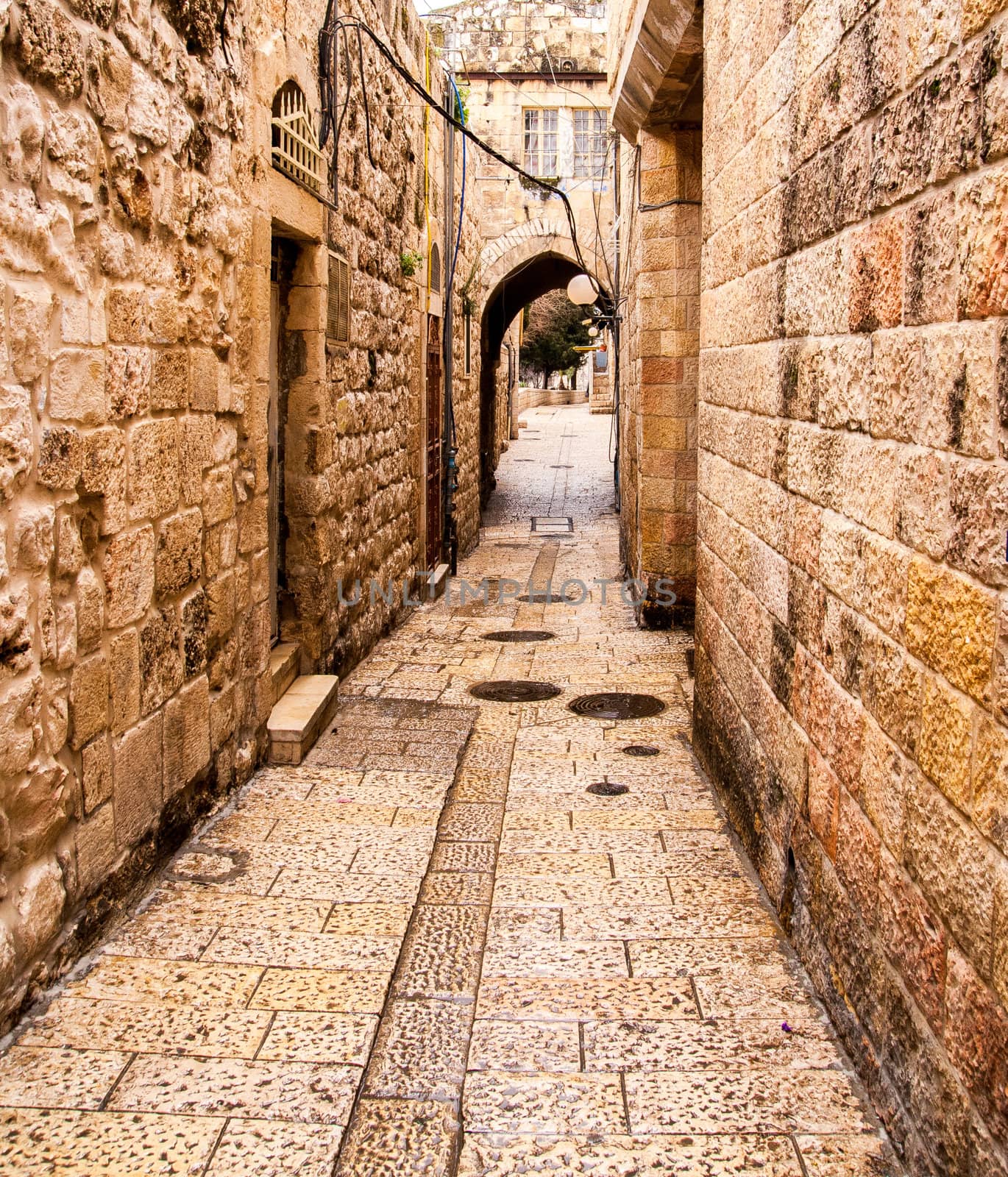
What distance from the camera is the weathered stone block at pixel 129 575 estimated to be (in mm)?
3311

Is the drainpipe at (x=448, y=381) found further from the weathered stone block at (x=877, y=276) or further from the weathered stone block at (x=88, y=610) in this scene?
the weathered stone block at (x=877, y=276)

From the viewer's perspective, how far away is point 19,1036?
2777 millimetres

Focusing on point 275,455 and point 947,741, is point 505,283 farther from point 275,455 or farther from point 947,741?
point 947,741

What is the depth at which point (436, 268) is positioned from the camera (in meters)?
9.95

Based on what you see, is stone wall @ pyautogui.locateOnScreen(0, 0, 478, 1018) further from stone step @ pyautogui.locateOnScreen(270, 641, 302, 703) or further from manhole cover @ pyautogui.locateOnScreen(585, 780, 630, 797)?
manhole cover @ pyautogui.locateOnScreen(585, 780, 630, 797)

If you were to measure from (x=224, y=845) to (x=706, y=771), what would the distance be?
2.04m

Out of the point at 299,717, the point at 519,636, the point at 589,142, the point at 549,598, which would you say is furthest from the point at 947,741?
Answer: the point at 589,142

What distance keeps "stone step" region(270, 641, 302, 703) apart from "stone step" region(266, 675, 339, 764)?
37mm

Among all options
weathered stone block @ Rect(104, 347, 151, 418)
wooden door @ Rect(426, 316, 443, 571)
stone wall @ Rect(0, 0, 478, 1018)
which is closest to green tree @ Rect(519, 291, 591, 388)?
wooden door @ Rect(426, 316, 443, 571)

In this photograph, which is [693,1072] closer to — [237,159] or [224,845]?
[224,845]

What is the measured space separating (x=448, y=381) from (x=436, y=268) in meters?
0.99

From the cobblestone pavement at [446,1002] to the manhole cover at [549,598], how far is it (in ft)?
13.8

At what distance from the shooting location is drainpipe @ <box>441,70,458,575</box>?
10383mm

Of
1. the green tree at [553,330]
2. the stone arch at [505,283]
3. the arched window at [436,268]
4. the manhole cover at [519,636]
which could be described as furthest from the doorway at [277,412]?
the green tree at [553,330]
